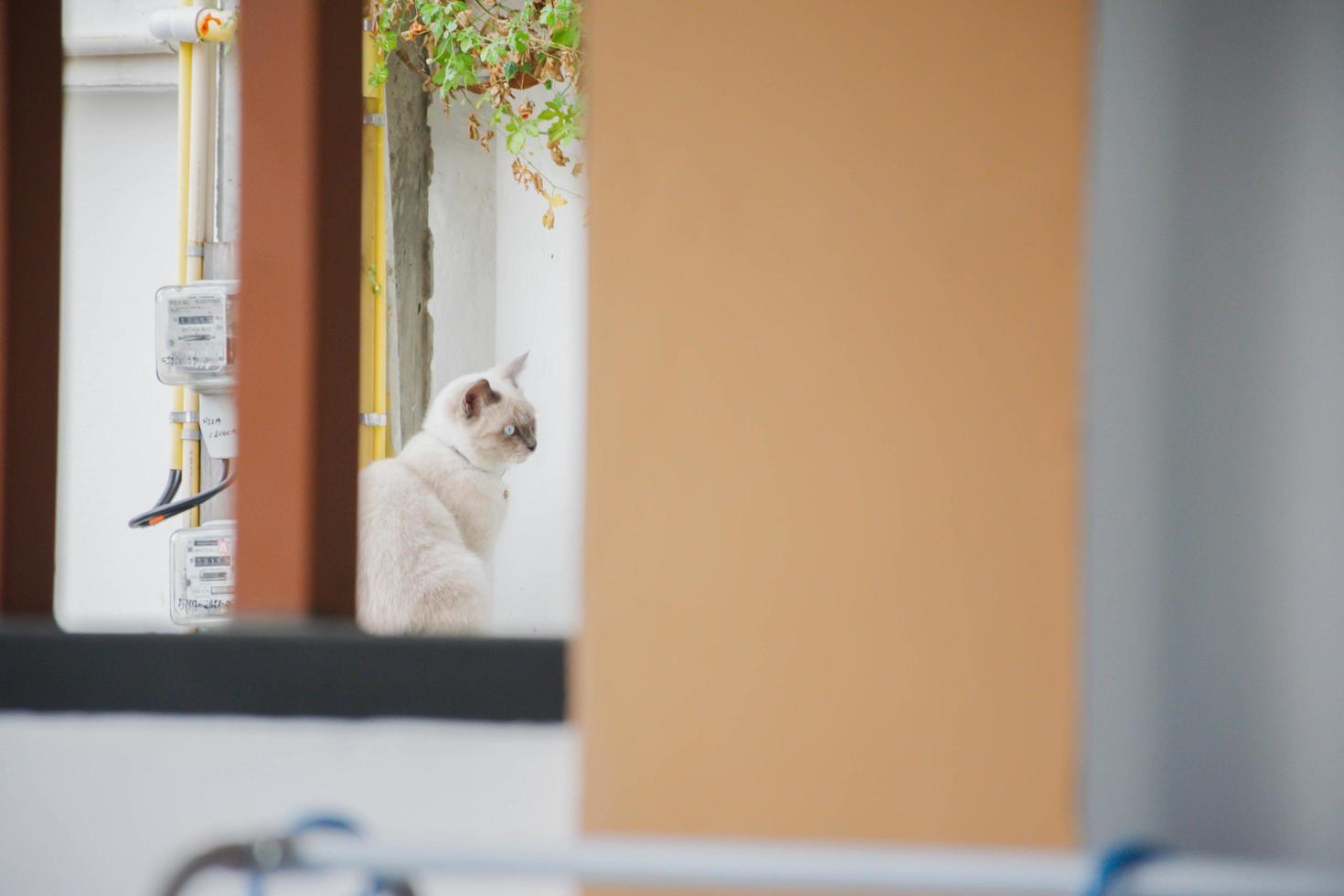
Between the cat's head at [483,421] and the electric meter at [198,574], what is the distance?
0.50 m

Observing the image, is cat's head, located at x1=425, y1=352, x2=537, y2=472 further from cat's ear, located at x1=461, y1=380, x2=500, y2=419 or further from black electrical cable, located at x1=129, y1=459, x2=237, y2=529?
black electrical cable, located at x1=129, y1=459, x2=237, y2=529

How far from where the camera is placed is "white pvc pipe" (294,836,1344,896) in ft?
1.77

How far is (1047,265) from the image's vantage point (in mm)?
712

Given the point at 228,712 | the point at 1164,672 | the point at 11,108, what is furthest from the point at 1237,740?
the point at 11,108

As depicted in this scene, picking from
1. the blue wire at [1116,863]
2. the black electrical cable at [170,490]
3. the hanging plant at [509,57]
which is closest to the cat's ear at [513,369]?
the hanging plant at [509,57]

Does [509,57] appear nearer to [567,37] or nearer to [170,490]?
[567,37]

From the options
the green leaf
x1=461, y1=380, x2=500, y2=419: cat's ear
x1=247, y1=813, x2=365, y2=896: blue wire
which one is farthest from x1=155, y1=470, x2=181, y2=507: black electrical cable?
x1=247, y1=813, x2=365, y2=896: blue wire

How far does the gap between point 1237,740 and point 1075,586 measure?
5.1 inches

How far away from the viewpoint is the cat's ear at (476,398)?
83.7 inches

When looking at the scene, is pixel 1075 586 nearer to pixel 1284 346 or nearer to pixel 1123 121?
pixel 1284 346

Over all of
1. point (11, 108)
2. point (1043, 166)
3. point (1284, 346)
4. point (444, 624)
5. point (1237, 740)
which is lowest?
point (444, 624)

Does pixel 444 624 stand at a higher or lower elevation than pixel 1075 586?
lower

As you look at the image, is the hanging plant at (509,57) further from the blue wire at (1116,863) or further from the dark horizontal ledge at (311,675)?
the blue wire at (1116,863)

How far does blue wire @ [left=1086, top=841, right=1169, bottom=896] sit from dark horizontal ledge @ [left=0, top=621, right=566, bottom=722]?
40cm
